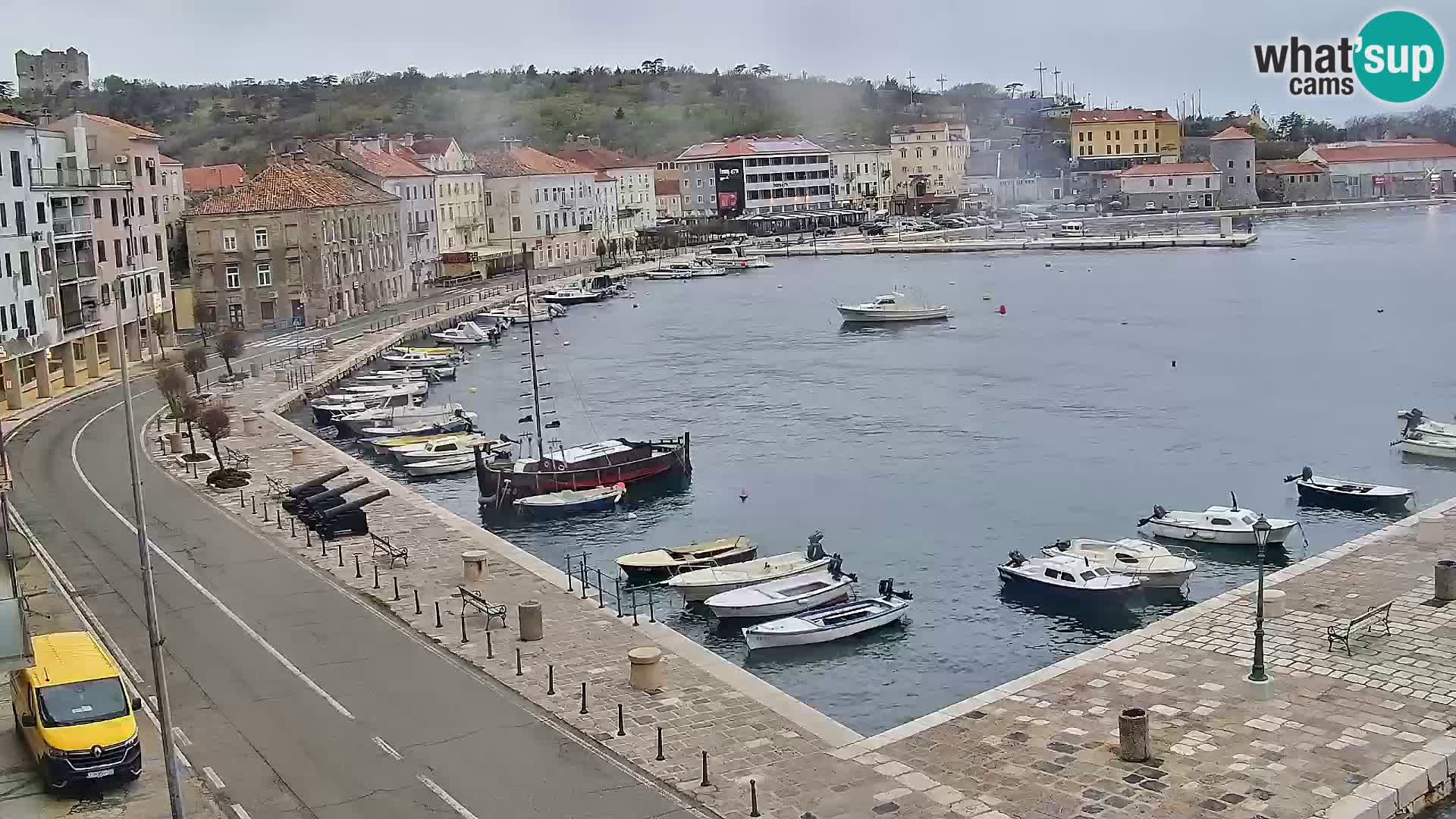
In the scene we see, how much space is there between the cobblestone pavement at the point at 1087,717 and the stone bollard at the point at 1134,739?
0.09 meters

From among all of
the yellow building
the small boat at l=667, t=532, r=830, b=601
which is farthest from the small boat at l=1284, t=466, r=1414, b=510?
the yellow building

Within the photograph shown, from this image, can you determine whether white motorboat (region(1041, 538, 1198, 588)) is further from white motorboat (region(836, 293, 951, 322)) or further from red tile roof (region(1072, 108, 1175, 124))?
red tile roof (region(1072, 108, 1175, 124))

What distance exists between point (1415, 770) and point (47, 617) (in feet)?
49.8

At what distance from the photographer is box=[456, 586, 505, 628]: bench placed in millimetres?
17344

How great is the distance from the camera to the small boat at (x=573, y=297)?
2803 inches

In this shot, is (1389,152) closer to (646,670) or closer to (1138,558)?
(1138,558)

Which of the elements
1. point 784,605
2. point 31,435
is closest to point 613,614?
point 784,605

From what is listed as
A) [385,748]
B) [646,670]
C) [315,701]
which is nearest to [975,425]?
[646,670]

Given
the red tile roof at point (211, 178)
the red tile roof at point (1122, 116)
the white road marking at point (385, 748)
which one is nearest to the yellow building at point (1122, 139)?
the red tile roof at point (1122, 116)

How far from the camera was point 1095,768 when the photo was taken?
12594 mm

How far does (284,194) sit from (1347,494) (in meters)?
39.4

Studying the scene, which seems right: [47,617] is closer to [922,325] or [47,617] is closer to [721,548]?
[721,548]

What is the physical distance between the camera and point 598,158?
107062mm

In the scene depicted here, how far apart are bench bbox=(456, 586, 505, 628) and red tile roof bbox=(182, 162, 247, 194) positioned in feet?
190
